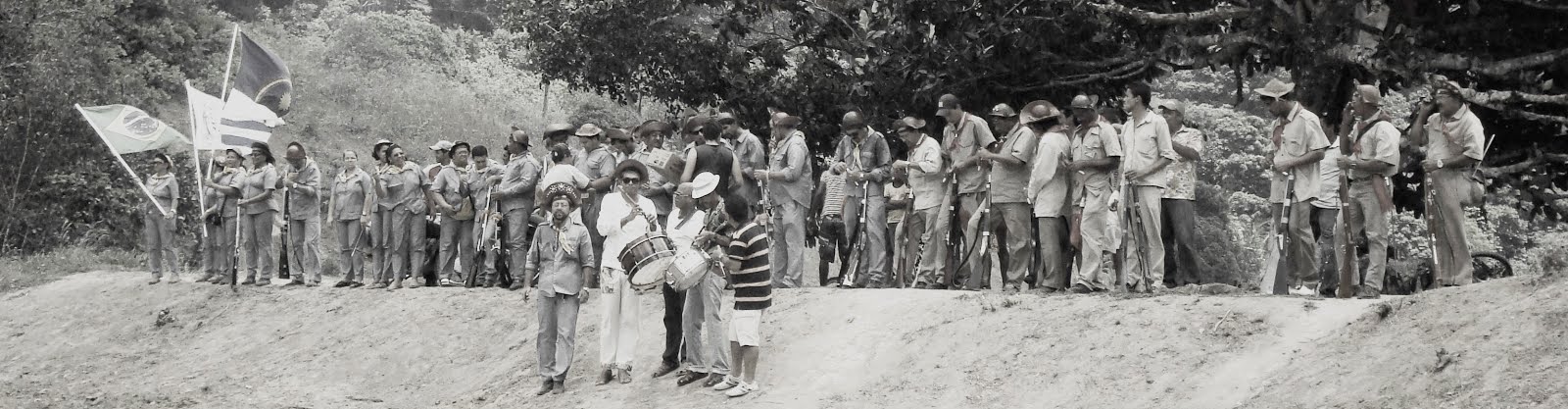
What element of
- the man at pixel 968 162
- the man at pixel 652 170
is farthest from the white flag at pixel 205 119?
the man at pixel 968 162

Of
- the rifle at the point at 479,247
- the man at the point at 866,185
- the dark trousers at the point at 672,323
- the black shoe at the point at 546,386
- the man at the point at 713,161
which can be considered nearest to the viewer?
the dark trousers at the point at 672,323

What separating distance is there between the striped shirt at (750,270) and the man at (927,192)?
255cm

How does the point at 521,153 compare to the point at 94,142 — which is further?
the point at 94,142

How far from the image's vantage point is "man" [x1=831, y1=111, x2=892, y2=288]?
13430 millimetres

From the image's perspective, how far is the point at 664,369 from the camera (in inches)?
473

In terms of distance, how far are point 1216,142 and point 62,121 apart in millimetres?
19118

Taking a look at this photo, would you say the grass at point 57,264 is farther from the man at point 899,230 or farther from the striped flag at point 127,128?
the man at point 899,230

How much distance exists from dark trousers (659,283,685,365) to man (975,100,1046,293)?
8.37ft

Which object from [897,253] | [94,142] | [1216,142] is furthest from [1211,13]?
[94,142]

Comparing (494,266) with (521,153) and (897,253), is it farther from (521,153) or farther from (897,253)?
(897,253)

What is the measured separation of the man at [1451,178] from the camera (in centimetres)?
1012

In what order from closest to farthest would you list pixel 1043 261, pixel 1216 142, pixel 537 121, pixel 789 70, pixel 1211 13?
pixel 1043 261 → pixel 1211 13 → pixel 789 70 → pixel 1216 142 → pixel 537 121

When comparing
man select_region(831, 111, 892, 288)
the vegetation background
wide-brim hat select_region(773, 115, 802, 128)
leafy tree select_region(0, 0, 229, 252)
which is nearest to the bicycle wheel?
the vegetation background

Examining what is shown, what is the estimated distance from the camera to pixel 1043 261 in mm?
12102
